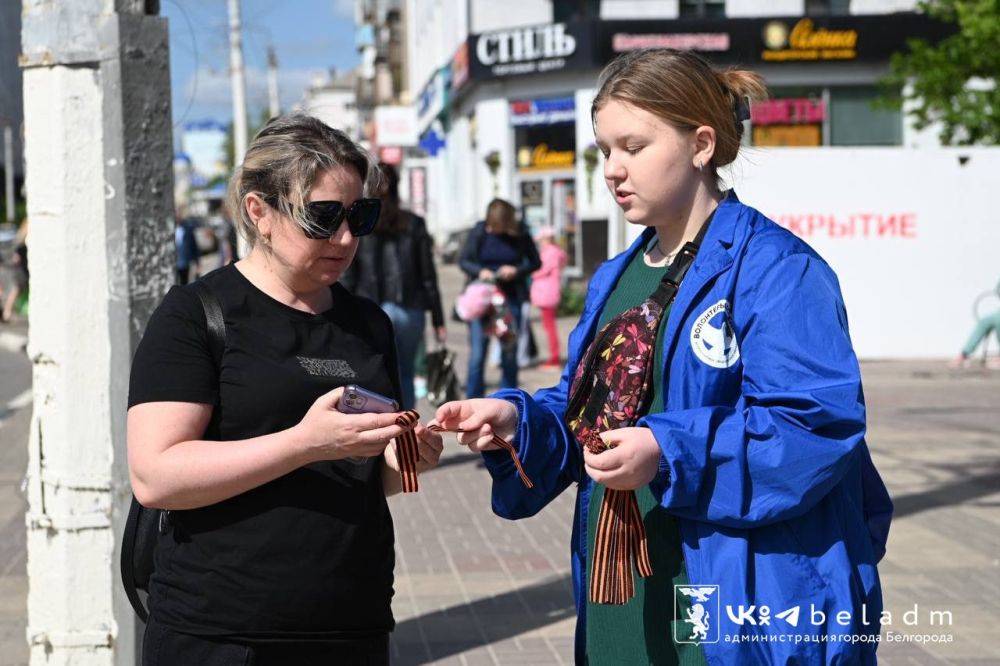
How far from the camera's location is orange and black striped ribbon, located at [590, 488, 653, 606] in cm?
245

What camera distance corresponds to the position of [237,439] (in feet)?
8.34

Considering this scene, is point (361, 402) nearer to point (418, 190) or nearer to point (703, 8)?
point (703, 8)

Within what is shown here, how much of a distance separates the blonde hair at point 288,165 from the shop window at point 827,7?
3022cm

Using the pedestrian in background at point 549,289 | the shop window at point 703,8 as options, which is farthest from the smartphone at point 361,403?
the shop window at point 703,8

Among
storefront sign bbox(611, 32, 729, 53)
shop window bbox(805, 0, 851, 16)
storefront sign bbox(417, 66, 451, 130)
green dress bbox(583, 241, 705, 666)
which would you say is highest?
shop window bbox(805, 0, 851, 16)

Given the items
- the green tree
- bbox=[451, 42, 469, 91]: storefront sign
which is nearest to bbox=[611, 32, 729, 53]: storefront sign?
bbox=[451, 42, 469, 91]: storefront sign

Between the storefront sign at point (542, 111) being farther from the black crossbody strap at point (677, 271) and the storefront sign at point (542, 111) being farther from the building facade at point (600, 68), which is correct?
the black crossbody strap at point (677, 271)

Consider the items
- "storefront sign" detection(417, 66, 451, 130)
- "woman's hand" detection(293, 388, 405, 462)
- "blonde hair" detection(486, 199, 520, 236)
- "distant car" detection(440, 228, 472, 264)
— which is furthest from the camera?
"storefront sign" detection(417, 66, 451, 130)

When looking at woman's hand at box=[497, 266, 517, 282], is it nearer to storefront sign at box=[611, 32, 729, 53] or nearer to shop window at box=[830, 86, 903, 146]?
storefront sign at box=[611, 32, 729, 53]

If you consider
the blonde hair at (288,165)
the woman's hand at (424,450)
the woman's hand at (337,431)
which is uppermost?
the blonde hair at (288,165)

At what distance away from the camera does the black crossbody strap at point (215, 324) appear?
8.38 feet

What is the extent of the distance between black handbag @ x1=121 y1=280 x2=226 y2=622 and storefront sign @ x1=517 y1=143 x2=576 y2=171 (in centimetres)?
2858

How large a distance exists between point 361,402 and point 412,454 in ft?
0.80

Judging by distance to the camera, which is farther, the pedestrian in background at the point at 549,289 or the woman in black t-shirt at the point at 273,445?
the pedestrian in background at the point at 549,289
